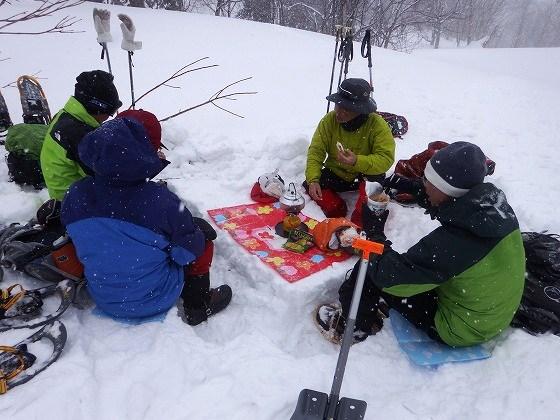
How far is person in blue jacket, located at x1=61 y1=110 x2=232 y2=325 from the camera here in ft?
7.00

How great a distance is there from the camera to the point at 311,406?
204cm

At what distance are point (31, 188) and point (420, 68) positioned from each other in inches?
387

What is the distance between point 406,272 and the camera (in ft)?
7.66

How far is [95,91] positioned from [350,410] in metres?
3.13

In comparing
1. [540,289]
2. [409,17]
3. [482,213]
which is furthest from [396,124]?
[409,17]

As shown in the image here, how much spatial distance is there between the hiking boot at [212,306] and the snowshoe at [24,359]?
0.83m

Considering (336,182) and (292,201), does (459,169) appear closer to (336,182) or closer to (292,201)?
(292,201)

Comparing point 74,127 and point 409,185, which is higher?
point 74,127

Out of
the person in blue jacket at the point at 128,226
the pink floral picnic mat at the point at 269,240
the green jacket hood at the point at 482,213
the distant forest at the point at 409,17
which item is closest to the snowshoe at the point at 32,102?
the pink floral picnic mat at the point at 269,240

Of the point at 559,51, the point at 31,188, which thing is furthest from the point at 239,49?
the point at 559,51

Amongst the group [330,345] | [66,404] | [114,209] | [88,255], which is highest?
[114,209]

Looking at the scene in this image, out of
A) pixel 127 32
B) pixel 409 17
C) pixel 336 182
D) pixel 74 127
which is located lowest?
pixel 336 182

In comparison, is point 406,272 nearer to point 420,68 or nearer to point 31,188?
point 31,188

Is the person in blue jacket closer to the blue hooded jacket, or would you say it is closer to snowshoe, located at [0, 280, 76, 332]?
the blue hooded jacket
